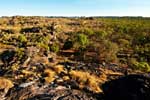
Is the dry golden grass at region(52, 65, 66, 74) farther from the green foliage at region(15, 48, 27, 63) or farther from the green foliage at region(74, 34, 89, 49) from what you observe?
the green foliage at region(74, 34, 89, 49)

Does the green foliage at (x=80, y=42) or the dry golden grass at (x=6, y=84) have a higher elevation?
the dry golden grass at (x=6, y=84)

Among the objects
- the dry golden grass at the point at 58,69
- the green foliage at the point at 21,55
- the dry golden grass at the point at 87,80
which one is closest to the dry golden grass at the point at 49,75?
the dry golden grass at the point at 58,69

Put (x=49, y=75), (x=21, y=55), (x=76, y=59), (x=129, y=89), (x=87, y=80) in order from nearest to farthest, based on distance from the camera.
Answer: (x=129, y=89) < (x=87, y=80) < (x=49, y=75) < (x=21, y=55) < (x=76, y=59)

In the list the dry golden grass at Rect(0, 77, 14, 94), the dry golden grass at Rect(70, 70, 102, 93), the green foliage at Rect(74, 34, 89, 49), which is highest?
the dry golden grass at Rect(70, 70, 102, 93)

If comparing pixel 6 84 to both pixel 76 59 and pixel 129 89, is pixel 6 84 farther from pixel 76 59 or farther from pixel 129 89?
pixel 76 59

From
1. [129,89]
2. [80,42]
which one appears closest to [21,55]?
[80,42]

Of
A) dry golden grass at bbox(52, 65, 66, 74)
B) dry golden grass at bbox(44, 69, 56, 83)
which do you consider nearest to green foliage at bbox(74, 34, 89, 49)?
dry golden grass at bbox(52, 65, 66, 74)

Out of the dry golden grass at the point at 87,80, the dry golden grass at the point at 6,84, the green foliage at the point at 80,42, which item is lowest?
the green foliage at the point at 80,42

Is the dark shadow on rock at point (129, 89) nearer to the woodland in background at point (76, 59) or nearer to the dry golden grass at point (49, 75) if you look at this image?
the woodland in background at point (76, 59)

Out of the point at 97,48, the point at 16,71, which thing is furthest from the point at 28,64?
the point at 97,48
